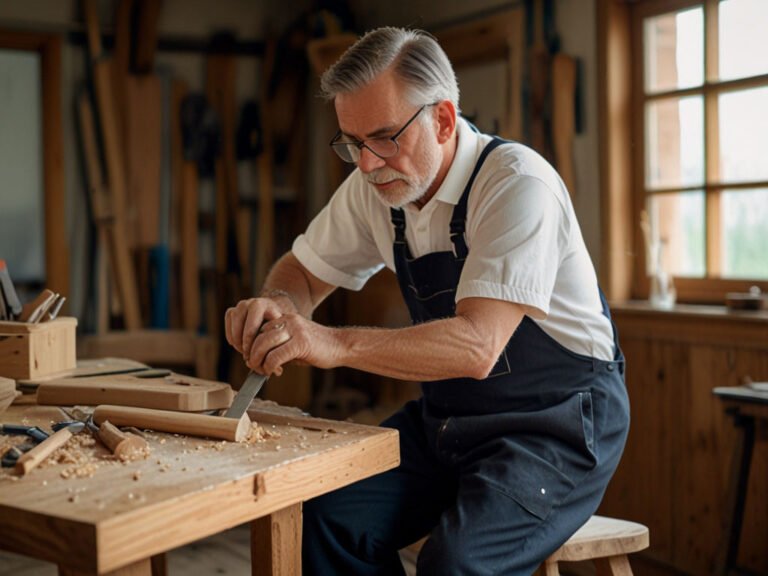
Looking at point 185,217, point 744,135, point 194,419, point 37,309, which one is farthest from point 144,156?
point 194,419

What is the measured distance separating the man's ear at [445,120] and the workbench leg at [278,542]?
39.1 inches

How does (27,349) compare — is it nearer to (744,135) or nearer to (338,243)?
(338,243)

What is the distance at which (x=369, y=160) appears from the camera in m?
2.15

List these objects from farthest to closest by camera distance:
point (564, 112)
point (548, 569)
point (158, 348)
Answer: point (158, 348) < point (564, 112) < point (548, 569)

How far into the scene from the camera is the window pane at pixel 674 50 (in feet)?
12.1

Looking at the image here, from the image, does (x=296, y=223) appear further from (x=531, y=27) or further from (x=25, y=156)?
(x=531, y=27)

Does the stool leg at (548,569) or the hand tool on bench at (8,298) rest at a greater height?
the hand tool on bench at (8,298)

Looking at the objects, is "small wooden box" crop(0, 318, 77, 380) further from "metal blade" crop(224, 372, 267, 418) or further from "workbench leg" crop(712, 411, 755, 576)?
"workbench leg" crop(712, 411, 755, 576)

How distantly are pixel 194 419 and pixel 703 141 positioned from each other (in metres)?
2.73

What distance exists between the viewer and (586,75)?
3.95m

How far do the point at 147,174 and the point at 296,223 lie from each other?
0.98 m

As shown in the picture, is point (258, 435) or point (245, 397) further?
point (245, 397)

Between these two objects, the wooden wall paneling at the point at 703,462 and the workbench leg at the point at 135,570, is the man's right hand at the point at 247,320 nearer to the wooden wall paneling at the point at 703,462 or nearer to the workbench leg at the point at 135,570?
the workbench leg at the point at 135,570

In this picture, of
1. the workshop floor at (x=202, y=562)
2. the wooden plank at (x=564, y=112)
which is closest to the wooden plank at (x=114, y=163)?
the workshop floor at (x=202, y=562)
